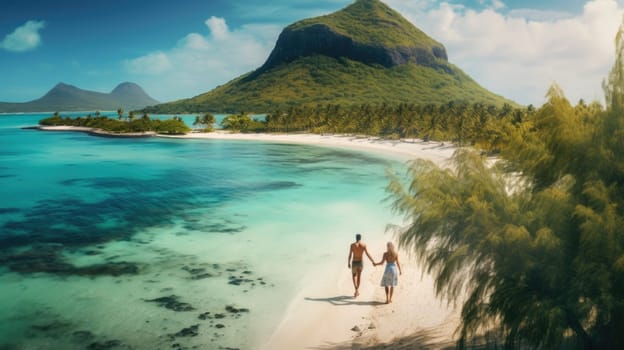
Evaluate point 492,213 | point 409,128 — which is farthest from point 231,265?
point 409,128

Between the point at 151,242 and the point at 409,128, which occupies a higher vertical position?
the point at 409,128

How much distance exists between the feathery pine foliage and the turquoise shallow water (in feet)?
20.4

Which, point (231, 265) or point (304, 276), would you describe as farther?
point (231, 265)

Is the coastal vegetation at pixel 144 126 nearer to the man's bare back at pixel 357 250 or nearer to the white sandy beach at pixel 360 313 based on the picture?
the white sandy beach at pixel 360 313

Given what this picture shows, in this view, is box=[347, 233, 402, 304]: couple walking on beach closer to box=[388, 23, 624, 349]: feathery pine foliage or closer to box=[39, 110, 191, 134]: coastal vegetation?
box=[388, 23, 624, 349]: feathery pine foliage

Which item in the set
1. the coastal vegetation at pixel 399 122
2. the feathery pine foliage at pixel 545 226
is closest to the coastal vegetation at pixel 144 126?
the coastal vegetation at pixel 399 122

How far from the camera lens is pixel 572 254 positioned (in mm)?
7023

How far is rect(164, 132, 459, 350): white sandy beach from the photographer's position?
10.7 m

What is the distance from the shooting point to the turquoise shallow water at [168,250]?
12.3 metres

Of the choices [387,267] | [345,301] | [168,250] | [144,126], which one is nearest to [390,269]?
[387,267]

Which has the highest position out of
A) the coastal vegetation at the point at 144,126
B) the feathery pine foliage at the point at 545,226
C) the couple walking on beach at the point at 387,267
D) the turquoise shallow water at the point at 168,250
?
the coastal vegetation at the point at 144,126

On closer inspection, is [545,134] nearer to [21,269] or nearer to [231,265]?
[231,265]

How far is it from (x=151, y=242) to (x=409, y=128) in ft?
222

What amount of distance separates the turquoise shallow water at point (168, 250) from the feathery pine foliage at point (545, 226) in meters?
6.23
